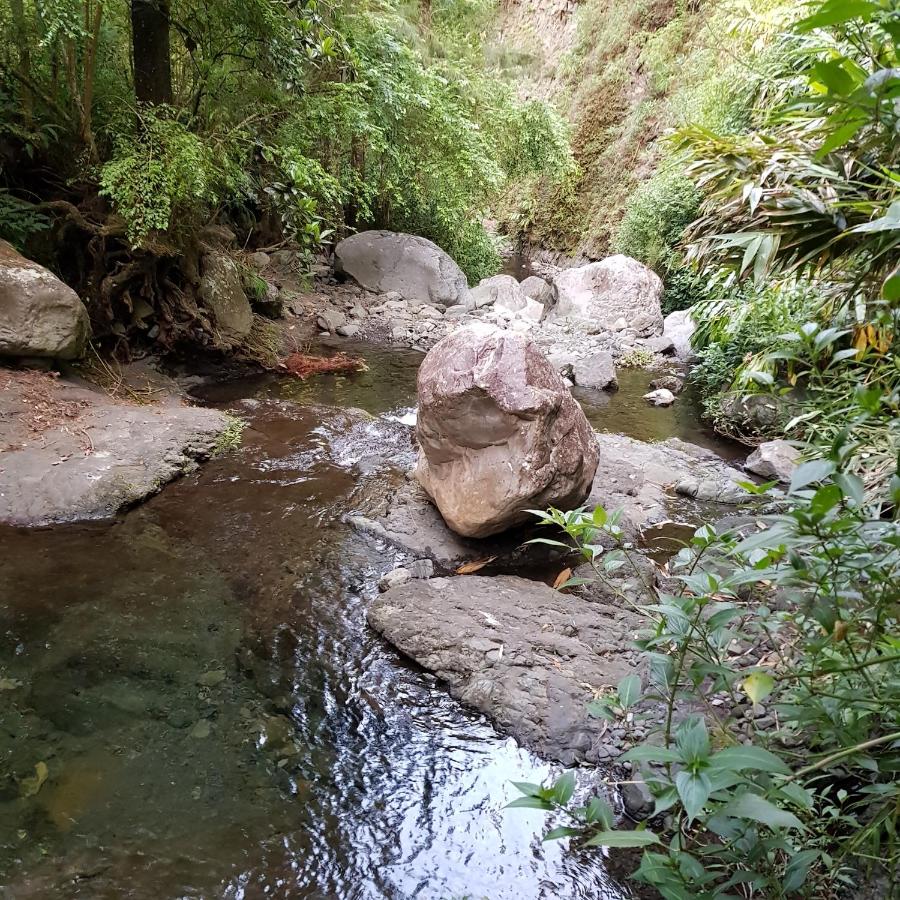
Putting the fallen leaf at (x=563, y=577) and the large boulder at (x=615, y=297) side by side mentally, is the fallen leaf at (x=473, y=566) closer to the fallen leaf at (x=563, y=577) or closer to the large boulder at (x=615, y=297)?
the fallen leaf at (x=563, y=577)

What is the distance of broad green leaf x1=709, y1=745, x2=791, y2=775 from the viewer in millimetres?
1025

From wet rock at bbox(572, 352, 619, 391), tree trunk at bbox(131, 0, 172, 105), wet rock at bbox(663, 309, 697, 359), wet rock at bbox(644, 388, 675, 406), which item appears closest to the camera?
tree trunk at bbox(131, 0, 172, 105)

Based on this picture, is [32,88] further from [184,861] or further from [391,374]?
[184,861]

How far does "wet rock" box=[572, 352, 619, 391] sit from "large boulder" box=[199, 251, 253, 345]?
14.1 feet

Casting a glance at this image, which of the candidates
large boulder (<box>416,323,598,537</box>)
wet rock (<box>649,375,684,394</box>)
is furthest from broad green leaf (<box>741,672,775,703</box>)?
wet rock (<box>649,375,684,394</box>)

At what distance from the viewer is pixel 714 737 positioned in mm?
2221

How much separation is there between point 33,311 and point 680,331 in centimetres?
894

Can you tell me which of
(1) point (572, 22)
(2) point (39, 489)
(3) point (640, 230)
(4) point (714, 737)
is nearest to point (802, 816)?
(4) point (714, 737)

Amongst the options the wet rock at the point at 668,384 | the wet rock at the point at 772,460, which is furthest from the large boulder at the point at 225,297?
the wet rock at the point at 772,460

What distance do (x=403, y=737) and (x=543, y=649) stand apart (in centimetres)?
81

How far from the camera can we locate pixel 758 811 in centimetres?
106

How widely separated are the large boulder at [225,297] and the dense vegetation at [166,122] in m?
0.21

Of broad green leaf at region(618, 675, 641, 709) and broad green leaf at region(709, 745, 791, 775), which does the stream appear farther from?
broad green leaf at region(709, 745, 791, 775)

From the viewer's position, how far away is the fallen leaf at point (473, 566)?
12.7 feet
